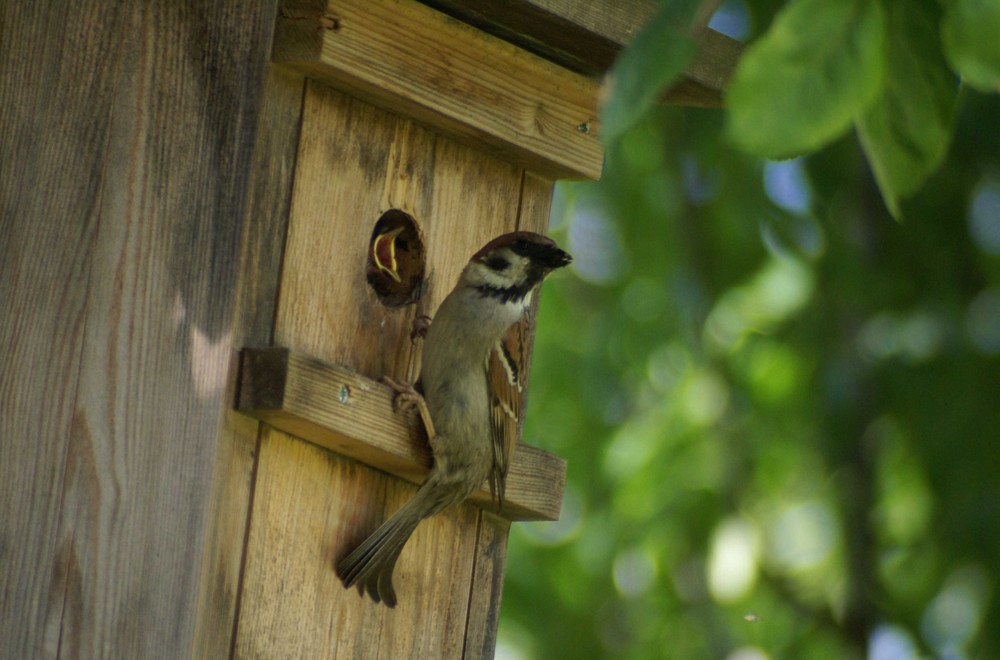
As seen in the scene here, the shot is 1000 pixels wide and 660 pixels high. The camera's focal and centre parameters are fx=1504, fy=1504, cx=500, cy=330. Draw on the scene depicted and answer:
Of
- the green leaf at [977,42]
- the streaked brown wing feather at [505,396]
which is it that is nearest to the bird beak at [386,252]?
the streaked brown wing feather at [505,396]

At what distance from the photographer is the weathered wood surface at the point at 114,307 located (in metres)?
2.40

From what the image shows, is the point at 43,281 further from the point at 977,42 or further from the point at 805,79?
the point at 977,42

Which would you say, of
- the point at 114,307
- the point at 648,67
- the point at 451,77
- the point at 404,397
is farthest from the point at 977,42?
the point at 451,77

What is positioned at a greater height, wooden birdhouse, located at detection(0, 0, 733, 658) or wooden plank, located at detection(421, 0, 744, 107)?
wooden plank, located at detection(421, 0, 744, 107)

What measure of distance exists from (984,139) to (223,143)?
2.69 metres

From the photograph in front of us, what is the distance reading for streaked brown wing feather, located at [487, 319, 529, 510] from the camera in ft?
10.5

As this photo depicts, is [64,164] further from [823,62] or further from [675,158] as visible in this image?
[675,158]

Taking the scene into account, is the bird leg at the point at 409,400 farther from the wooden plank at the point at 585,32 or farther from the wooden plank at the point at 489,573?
the wooden plank at the point at 585,32

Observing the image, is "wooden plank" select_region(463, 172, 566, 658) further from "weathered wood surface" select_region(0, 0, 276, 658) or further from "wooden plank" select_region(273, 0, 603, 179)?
"weathered wood surface" select_region(0, 0, 276, 658)

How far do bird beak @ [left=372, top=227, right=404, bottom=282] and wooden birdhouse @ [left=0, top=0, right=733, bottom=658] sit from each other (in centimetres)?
4

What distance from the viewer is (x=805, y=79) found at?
1.26 metres

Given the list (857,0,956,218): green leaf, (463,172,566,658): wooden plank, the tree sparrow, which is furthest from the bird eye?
(857,0,956,218): green leaf

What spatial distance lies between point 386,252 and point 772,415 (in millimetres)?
2511

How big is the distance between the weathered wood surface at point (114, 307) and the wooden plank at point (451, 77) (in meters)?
0.23
